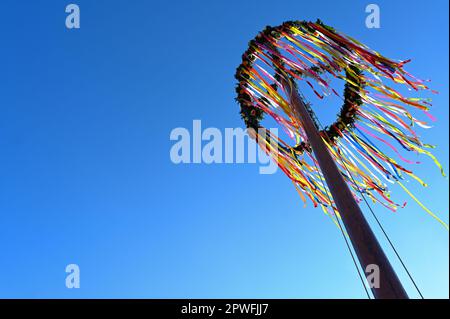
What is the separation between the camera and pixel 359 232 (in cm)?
253

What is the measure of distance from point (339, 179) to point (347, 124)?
2716 mm

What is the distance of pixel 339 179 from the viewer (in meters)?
2.94

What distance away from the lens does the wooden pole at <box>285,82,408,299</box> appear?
7.27 feet

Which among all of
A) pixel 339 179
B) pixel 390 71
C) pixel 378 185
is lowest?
pixel 339 179

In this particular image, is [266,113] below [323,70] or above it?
below

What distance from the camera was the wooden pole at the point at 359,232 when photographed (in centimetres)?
222
